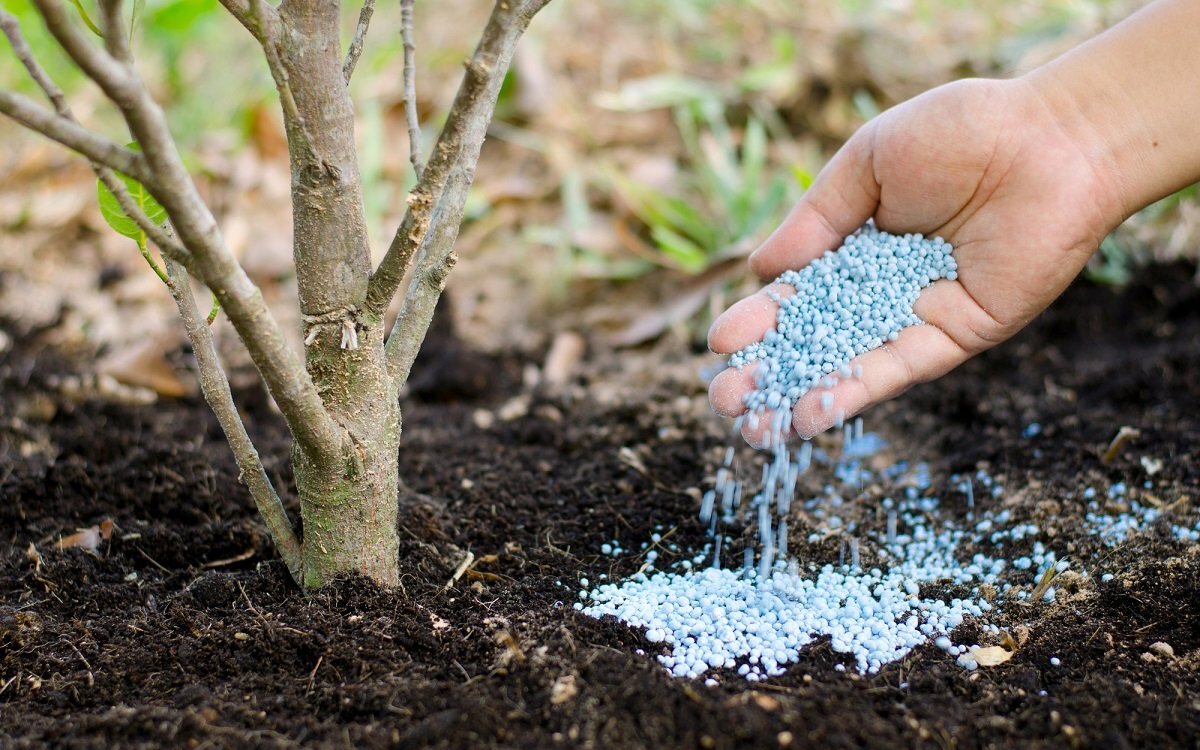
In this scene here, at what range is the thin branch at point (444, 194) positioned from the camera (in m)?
1.38

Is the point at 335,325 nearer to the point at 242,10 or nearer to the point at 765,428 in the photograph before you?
the point at 242,10

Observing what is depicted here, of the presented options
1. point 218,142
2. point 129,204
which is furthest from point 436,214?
point 218,142

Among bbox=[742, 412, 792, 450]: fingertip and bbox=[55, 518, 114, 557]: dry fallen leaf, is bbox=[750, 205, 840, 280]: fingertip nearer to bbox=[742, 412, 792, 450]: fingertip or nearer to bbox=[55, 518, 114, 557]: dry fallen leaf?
bbox=[742, 412, 792, 450]: fingertip

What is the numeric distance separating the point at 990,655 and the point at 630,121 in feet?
10.1

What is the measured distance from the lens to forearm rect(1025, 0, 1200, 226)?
79.0 inches

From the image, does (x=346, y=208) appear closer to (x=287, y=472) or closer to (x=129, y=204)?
(x=129, y=204)

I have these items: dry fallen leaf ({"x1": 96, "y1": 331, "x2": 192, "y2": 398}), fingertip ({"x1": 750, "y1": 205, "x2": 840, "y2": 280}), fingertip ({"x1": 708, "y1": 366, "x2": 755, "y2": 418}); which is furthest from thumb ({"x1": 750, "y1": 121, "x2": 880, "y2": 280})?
dry fallen leaf ({"x1": 96, "y1": 331, "x2": 192, "y2": 398})

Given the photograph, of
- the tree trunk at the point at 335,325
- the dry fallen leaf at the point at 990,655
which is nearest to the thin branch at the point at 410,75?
the tree trunk at the point at 335,325

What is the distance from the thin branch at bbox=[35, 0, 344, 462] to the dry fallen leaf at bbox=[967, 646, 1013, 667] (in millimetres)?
1133

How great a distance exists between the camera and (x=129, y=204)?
1.30 m

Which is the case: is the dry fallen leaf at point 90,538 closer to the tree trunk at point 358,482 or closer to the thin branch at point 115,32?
the tree trunk at point 358,482

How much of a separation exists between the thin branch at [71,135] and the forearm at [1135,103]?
1.83 m

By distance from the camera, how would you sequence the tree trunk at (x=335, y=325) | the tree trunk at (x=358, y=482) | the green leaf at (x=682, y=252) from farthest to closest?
1. the green leaf at (x=682, y=252)
2. the tree trunk at (x=358, y=482)
3. the tree trunk at (x=335, y=325)

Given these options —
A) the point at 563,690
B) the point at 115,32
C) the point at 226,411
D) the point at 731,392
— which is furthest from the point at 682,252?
the point at 115,32
